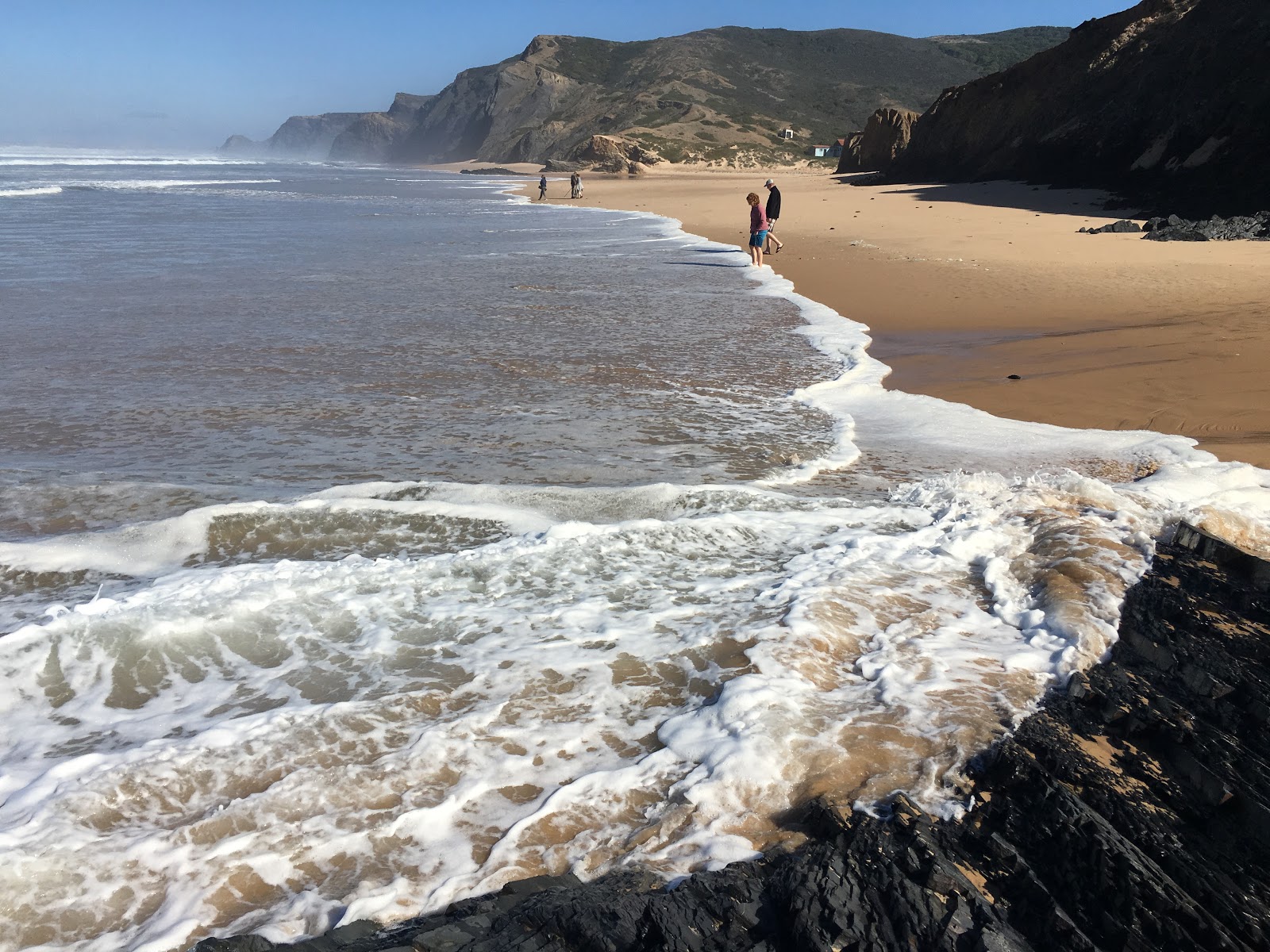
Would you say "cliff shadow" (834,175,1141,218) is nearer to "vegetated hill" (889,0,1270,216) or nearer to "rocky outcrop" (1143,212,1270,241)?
"vegetated hill" (889,0,1270,216)

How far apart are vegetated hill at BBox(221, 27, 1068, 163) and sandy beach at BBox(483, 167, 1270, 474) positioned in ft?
172

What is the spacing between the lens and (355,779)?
2676 millimetres

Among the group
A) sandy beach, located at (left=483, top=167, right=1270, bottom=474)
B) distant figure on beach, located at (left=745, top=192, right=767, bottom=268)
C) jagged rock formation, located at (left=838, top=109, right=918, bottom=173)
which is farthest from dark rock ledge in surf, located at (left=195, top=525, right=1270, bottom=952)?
jagged rock formation, located at (left=838, top=109, right=918, bottom=173)

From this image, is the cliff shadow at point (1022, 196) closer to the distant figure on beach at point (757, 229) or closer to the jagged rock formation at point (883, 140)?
the jagged rock formation at point (883, 140)

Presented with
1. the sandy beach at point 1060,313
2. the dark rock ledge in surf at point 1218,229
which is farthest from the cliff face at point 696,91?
the dark rock ledge in surf at point 1218,229

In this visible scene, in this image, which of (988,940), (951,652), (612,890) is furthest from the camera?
(951,652)

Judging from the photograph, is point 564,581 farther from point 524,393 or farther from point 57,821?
point 524,393

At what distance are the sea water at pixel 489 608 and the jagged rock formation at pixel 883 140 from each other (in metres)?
39.8

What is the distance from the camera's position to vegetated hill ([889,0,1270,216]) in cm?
1973

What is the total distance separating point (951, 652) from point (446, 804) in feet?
6.48

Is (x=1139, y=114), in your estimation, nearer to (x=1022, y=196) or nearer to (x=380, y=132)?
(x=1022, y=196)

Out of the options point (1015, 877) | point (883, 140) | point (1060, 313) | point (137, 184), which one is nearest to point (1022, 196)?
point (1060, 313)

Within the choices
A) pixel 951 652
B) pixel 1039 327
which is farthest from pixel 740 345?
pixel 951 652

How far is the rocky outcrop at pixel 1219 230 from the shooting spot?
1464 cm
